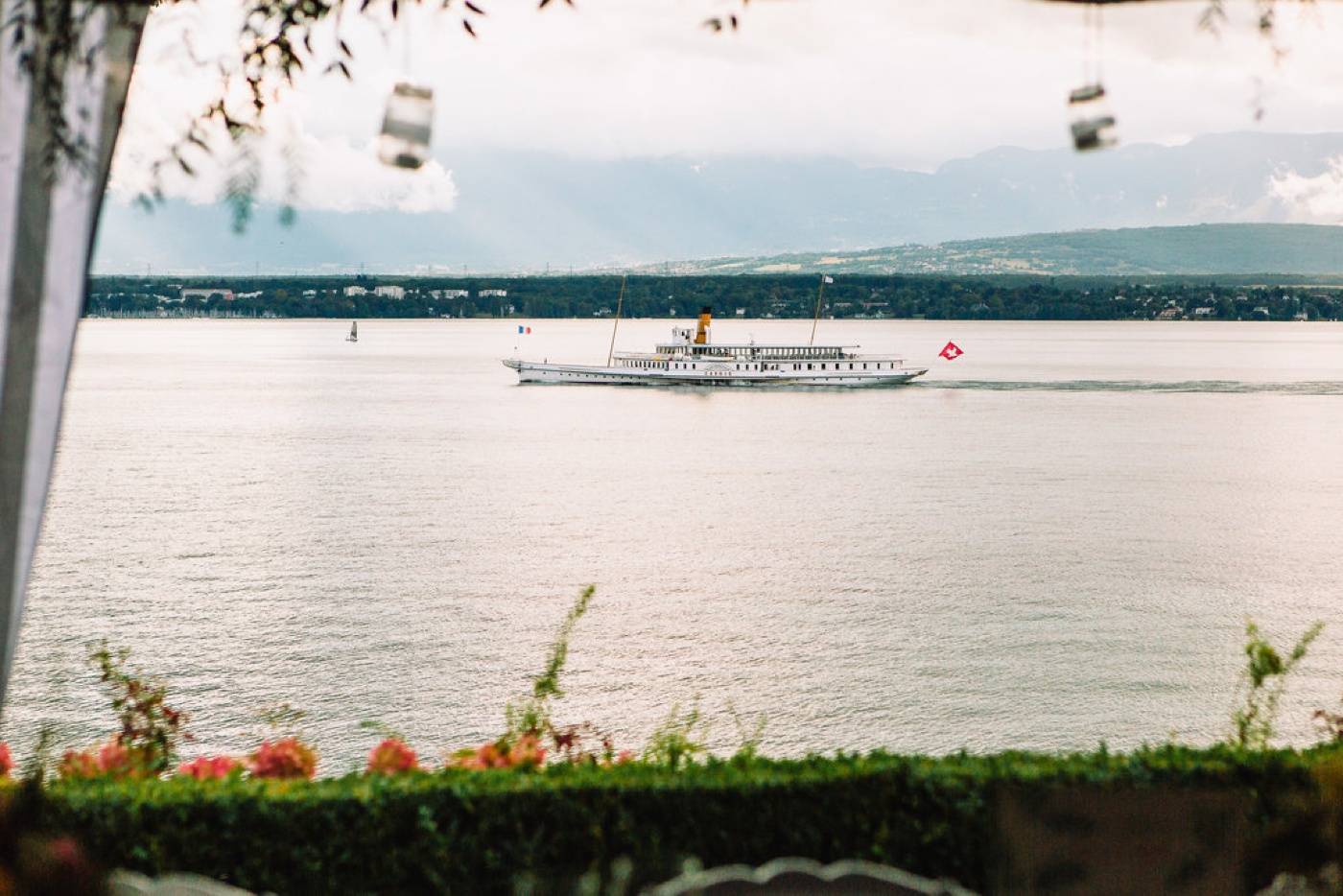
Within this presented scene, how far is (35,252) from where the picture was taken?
334 centimetres

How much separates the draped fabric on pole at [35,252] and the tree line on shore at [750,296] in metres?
148

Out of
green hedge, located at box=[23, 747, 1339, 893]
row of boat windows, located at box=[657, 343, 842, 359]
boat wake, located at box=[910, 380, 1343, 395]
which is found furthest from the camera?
boat wake, located at box=[910, 380, 1343, 395]

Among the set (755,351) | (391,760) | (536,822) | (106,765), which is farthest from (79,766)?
(755,351)

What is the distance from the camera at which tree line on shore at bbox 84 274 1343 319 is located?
518 ft

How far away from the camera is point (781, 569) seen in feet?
79.0

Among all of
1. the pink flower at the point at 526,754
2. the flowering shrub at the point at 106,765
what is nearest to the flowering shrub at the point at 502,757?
the pink flower at the point at 526,754

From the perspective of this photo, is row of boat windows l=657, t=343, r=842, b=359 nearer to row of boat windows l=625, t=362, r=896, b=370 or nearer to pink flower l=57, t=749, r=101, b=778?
row of boat windows l=625, t=362, r=896, b=370

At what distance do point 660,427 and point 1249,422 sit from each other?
22.1m

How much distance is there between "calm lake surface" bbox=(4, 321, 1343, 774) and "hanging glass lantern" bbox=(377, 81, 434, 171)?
1080 centimetres

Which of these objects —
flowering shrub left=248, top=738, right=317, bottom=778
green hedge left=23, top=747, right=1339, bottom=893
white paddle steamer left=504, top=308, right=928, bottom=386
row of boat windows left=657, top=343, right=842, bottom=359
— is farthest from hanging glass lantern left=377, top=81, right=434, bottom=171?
row of boat windows left=657, top=343, right=842, bottom=359

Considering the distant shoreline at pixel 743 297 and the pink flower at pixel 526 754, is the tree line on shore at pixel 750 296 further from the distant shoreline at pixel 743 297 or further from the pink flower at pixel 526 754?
the pink flower at pixel 526 754

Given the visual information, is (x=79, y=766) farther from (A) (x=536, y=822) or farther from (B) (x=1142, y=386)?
(B) (x=1142, y=386)

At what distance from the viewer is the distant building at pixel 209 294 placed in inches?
7205

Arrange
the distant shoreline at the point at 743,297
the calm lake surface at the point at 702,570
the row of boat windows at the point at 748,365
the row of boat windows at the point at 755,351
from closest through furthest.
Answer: the calm lake surface at the point at 702,570, the row of boat windows at the point at 748,365, the row of boat windows at the point at 755,351, the distant shoreline at the point at 743,297
